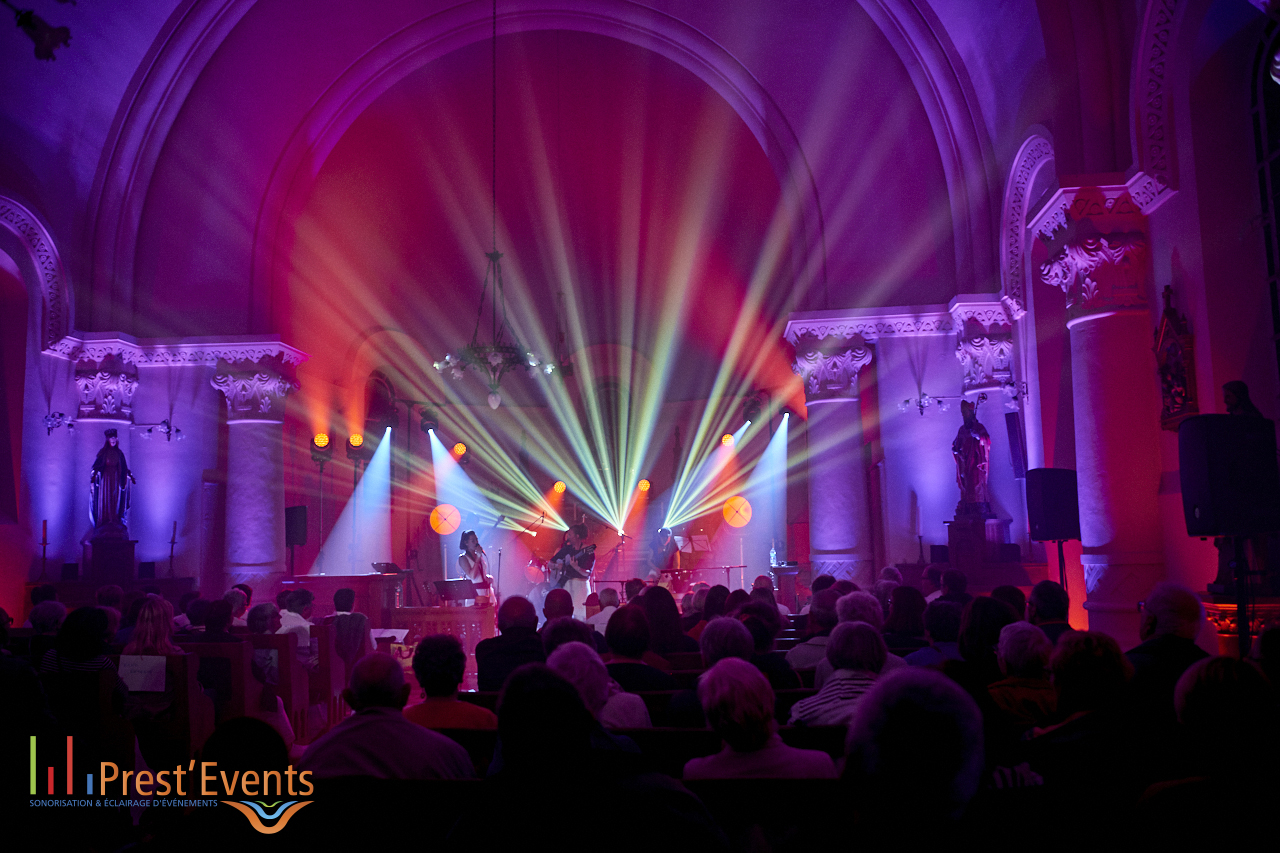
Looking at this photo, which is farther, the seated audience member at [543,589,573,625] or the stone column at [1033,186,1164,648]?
the stone column at [1033,186,1164,648]

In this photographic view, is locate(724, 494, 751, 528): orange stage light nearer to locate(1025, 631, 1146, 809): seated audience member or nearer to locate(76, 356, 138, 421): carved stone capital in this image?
locate(76, 356, 138, 421): carved stone capital

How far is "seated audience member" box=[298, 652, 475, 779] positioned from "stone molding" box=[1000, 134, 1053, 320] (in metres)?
9.79

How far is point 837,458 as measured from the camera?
42.6ft

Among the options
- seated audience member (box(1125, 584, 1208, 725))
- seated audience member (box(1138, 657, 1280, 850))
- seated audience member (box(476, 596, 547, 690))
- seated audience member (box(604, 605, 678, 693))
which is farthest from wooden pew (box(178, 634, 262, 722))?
seated audience member (box(1138, 657, 1280, 850))

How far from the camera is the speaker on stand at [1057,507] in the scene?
8.77 m

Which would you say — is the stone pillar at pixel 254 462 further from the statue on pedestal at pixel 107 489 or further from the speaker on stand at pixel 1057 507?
the speaker on stand at pixel 1057 507

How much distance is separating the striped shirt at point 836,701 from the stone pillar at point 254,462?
1171cm

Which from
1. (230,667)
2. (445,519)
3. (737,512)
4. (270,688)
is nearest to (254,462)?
(445,519)

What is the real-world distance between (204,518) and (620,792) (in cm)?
1349

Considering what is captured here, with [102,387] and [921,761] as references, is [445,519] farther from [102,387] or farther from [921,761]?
[921,761]

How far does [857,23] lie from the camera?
1285cm

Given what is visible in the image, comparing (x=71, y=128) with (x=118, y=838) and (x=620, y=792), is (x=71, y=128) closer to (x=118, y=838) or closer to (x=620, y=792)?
(x=118, y=838)

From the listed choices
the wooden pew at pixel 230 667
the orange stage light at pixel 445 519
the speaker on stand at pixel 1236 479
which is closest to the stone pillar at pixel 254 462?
the orange stage light at pixel 445 519

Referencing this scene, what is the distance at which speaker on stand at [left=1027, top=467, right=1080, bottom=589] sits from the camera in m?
8.77
